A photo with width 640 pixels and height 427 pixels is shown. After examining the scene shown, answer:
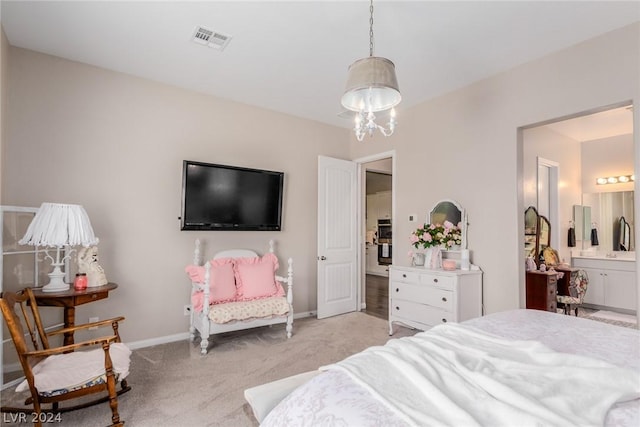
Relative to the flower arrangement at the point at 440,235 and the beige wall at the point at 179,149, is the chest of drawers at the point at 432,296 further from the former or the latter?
the flower arrangement at the point at 440,235

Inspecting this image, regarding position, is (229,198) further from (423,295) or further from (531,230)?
(531,230)

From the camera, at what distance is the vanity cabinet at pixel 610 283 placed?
4.70 metres

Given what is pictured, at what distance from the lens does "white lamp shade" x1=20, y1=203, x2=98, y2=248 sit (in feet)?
7.88

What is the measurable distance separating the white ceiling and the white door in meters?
1.50

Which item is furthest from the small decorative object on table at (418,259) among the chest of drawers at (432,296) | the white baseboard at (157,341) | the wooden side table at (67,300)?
the wooden side table at (67,300)

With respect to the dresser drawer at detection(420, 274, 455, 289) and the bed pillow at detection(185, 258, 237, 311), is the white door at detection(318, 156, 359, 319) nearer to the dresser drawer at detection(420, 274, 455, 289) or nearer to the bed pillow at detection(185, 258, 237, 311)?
the bed pillow at detection(185, 258, 237, 311)

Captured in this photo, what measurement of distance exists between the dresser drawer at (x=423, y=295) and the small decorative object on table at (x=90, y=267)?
2977 millimetres

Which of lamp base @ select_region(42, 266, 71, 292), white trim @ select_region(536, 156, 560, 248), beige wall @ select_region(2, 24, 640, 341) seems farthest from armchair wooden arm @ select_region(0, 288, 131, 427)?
white trim @ select_region(536, 156, 560, 248)

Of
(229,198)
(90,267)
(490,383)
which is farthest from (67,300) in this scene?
(490,383)

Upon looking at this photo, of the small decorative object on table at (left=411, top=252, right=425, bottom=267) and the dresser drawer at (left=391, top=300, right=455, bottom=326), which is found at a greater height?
the small decorative object on table at (left=411, top=252, right=425, bottom=267)

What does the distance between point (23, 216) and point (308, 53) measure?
9.49ft

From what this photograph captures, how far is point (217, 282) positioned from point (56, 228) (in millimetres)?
1533

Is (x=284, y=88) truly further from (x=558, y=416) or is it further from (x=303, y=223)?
(x=558, y=416)

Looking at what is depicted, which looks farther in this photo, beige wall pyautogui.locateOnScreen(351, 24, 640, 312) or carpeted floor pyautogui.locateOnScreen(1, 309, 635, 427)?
beige wall pyautogui.locateOnScreen(351, 24, 640, 312)
